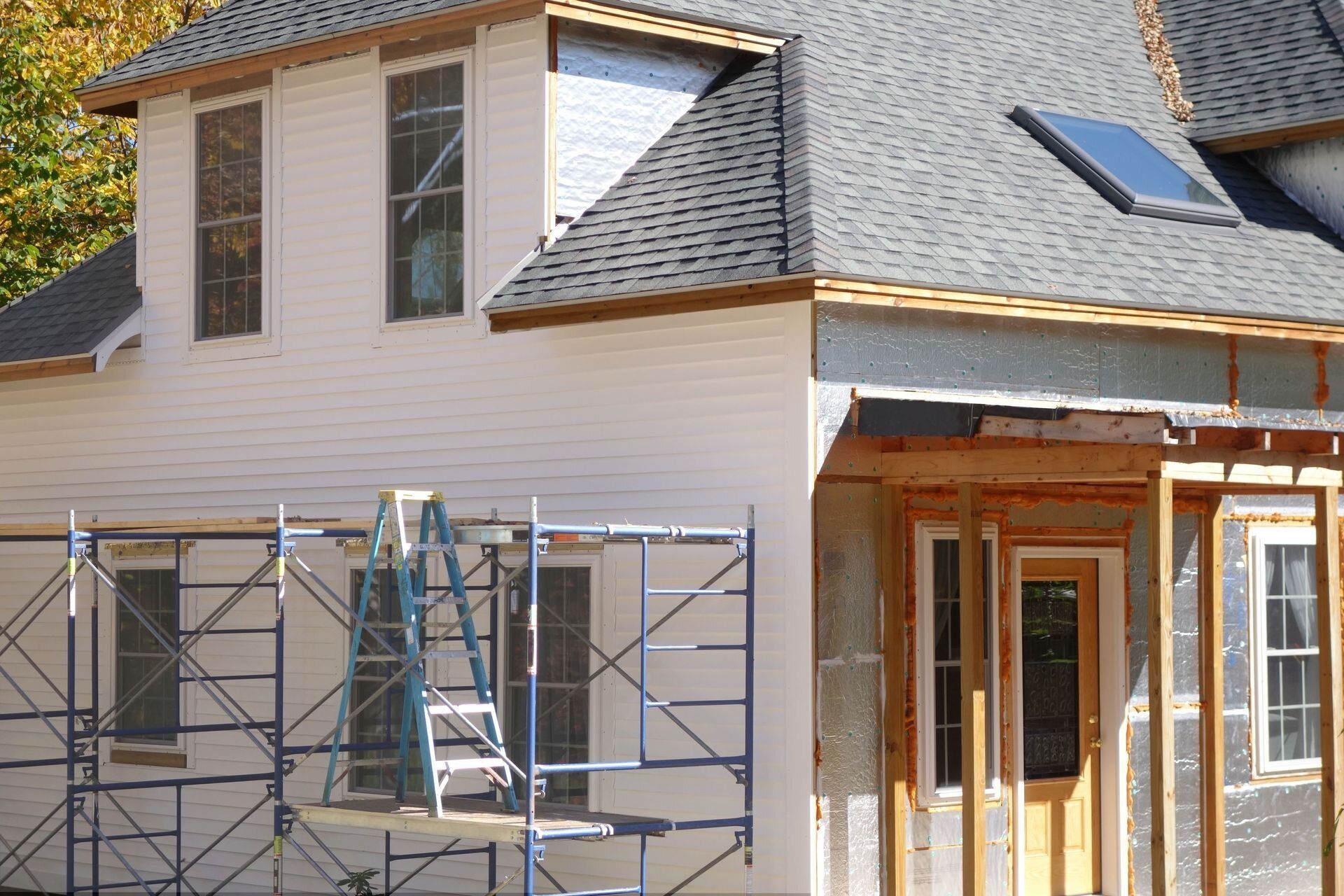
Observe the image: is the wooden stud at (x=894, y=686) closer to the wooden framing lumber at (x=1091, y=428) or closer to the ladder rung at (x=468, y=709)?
the wooden framing lumber at (x=1091, y=428)

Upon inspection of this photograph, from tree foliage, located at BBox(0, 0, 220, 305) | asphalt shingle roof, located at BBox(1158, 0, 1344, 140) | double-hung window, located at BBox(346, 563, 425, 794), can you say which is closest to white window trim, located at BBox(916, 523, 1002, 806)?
double-hung window, located at BBox(346, 563, 425, 794)

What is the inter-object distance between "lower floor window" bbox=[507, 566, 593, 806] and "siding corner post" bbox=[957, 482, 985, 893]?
2.74 metres

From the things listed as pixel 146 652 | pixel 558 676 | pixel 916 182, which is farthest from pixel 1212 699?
pixel 146 652

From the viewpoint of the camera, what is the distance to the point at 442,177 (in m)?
13.1

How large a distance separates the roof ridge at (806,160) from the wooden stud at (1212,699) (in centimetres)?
384

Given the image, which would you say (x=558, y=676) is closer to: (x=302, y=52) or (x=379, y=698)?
(x=379, y=698)

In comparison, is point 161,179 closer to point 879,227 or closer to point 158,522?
point 158,522

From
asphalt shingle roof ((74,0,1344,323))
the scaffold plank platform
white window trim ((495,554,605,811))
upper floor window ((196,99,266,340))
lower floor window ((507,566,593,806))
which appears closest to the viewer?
the scaffold plank platform

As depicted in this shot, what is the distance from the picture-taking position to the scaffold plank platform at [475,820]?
9.84 meters

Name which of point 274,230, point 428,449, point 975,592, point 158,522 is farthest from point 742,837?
point 274,230

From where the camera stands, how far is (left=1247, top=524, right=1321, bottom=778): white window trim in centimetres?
1333

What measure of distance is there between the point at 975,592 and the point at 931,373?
1553 millimetres

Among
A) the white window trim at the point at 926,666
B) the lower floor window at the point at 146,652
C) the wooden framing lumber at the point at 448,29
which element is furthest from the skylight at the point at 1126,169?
the lower floor window at the point at 146,652

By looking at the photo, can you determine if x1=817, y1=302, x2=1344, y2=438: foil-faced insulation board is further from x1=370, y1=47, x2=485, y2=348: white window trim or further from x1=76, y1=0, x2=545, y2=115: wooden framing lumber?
x1=76, y1=0, x2=545, y2=115: wooden framing lumber
